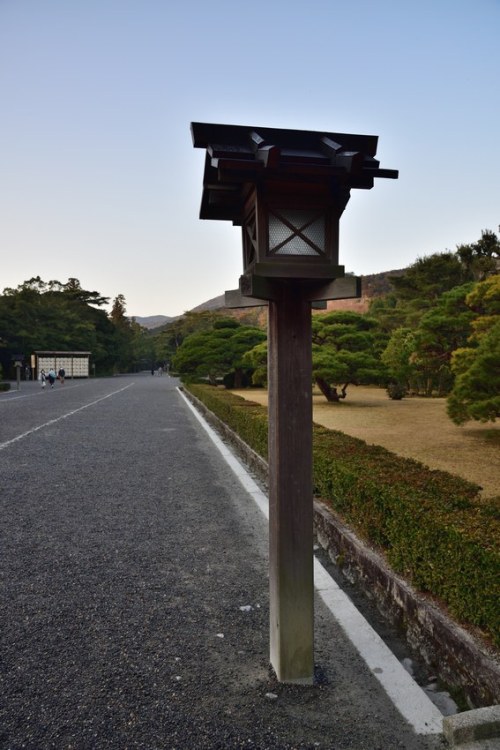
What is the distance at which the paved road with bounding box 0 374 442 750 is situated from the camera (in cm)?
210

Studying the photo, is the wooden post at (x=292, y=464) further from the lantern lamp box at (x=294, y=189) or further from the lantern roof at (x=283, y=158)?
the lantern roof at (x=283, y=158)

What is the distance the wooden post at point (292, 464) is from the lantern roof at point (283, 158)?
52cm

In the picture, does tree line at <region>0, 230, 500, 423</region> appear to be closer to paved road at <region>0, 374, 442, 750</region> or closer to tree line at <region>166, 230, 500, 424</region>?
tree line at <region>166, 230, 500, 424</region>

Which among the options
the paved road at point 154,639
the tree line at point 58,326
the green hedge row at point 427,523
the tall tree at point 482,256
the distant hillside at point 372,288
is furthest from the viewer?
the distant hillside at point 372,288

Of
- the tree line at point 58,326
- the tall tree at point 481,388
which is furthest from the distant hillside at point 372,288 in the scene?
the tall tree at point 481,388

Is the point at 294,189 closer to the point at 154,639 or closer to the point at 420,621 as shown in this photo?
the point at 420,621

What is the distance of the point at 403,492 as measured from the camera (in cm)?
340

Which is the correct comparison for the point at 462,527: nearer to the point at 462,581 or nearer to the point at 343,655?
the point at 462,581

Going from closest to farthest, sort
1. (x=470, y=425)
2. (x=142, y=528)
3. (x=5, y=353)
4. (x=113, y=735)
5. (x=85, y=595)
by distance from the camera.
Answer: (x=113, y=735)
(x=85, y=595)
(x=142, y=528)
(x=470, y=425)
(x=5, y=353)

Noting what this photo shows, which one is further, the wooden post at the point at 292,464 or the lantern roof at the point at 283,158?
the wooden post at the point at 292,464

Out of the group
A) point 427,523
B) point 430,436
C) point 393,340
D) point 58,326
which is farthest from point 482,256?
point 58,326

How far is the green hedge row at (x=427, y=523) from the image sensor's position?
2350 millimetres

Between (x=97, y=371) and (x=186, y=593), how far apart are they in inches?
2681

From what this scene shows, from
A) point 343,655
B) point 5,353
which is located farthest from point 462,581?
point 5,353
